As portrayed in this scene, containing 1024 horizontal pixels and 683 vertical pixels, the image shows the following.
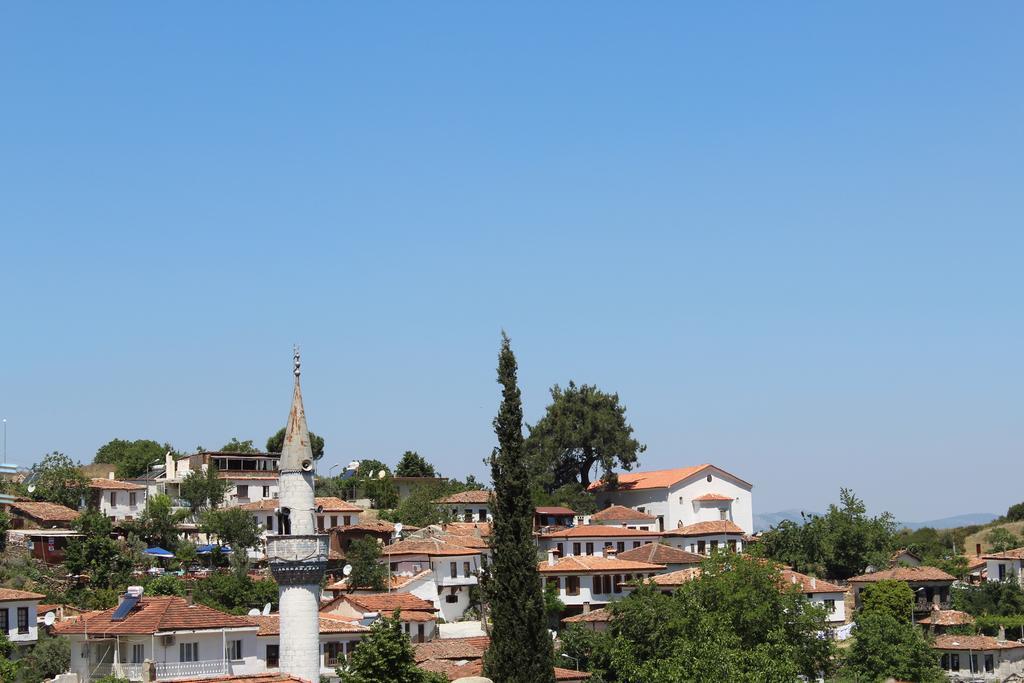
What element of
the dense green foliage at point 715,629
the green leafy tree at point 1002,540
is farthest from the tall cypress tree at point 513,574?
the green leafy tree at point 1002,540

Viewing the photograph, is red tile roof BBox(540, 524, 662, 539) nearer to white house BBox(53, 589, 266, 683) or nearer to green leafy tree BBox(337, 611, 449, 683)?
white house BBox(53, 589, 266, 683)

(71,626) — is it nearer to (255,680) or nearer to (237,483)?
(255,680)

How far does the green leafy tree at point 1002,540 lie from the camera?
96.6 m

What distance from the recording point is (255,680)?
82.3 ft

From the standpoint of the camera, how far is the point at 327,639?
2192 inches

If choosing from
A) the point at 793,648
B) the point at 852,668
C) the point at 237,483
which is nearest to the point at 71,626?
the point at 793,648

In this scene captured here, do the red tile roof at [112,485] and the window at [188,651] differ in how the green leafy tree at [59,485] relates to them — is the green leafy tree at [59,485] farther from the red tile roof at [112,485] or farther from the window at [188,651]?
the window at [188,651]

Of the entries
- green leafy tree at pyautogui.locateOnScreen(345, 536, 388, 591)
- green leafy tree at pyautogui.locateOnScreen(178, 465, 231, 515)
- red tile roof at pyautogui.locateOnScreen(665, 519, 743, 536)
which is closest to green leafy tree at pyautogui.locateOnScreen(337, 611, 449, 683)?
green leafy tree at pyautogui.locateOnScreen(345, 536, 388, 591)

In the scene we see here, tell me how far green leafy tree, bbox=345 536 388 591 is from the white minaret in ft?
116

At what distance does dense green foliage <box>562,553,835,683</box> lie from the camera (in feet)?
181

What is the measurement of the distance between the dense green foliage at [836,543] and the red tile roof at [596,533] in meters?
8.67

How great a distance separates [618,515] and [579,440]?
31.0ft

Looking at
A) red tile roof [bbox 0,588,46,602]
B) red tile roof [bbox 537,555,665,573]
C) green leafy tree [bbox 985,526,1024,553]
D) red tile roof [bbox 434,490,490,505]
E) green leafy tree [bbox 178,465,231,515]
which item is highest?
green leafy tree [bbox 178,465,231,515]

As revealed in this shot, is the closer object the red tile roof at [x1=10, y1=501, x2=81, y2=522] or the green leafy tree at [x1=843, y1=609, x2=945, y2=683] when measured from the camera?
the green leafy tree at [x1=843, y1=609, x2=945, y2=683]
